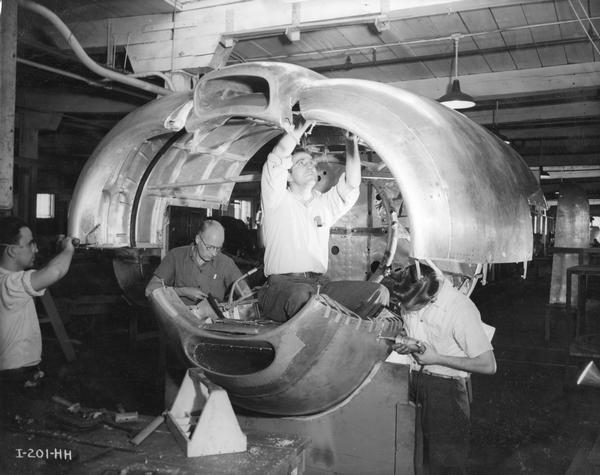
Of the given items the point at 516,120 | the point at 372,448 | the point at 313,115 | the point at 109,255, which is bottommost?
the point at 372,448

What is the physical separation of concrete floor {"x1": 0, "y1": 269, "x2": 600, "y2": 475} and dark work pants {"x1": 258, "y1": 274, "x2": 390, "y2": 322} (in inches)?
67.2

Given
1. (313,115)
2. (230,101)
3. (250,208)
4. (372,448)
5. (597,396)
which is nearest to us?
(313,115)

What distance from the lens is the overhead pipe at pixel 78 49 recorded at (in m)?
4.64

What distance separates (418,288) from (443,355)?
17.9 inches

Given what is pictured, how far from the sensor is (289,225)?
3979 mm

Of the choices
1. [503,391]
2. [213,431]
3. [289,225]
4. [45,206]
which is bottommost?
[503,391]

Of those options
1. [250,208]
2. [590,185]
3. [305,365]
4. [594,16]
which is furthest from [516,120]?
[590,185]

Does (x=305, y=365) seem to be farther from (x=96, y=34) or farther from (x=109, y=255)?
(x=96, y=34)

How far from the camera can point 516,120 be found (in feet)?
29.7

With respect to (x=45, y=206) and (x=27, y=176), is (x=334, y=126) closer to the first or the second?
(x=27, y=176)

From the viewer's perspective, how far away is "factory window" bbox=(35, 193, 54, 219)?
44.0ft

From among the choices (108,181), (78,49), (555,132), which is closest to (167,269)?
(108,181)

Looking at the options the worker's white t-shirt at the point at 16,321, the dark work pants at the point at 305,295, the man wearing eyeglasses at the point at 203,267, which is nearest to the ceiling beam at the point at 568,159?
the man wearing eyeglasses at the point at 203,267

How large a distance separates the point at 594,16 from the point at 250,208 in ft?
48.6
